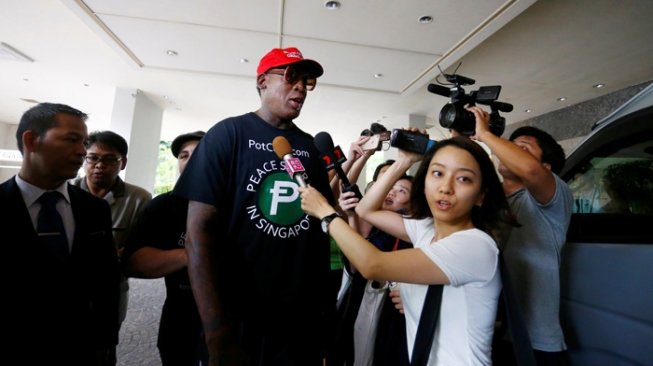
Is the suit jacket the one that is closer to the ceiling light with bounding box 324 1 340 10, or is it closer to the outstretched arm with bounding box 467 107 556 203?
the outstretched arm with bounding box 467 107 556 203

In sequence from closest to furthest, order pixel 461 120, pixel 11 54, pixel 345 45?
1. pixel 461 120
2. pixel 345 45
3. pixel 11 54

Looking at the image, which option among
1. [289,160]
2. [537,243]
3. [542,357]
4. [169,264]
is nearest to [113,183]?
[169,264]

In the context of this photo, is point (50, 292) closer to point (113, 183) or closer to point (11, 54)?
point (113, 183)

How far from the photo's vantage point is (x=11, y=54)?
522 centimetres

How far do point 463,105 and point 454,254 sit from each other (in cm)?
92

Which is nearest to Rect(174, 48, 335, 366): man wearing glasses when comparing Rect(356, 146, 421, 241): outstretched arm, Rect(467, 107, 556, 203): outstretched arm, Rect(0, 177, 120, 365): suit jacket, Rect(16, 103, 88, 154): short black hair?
Rect(356, 146, 421, 241): outstretched arm

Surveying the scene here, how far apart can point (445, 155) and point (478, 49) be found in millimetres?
4212

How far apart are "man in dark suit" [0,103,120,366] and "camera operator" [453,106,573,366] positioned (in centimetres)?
167

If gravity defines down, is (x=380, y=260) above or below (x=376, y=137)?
below

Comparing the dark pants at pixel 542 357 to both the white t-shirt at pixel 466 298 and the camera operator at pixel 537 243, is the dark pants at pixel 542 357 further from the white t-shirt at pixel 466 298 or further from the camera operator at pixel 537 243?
the white t-shirt at pixel 466 298

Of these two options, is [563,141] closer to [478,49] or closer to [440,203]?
[478,49]

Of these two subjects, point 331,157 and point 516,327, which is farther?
point 331,157

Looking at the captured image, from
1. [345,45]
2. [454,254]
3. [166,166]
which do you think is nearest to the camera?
[454,254]

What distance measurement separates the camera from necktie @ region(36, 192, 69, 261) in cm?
117
